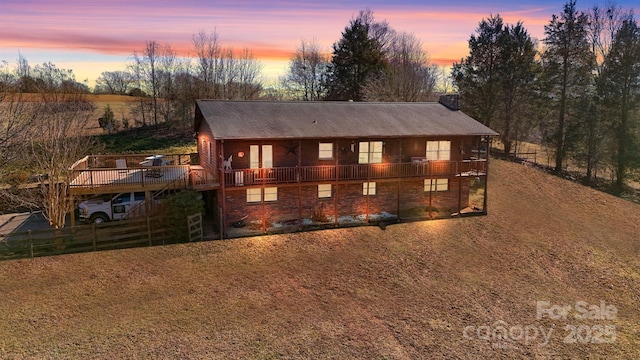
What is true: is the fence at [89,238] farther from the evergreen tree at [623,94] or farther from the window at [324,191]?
the evergreen tree at [623,94]

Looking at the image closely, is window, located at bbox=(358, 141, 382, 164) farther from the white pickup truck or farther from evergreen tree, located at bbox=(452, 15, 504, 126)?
evergreen tree, located at bbox=(452, 15, 504, 126)

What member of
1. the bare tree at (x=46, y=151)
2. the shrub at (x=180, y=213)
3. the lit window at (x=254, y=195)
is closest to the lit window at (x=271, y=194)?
the lit window at (x=254, y=195)

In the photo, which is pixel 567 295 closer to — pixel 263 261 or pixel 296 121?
pixel 263 261

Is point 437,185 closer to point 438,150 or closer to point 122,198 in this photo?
point 438,150

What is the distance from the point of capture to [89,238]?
18.4 meters

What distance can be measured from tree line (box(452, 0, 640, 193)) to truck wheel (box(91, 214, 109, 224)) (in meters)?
37.8

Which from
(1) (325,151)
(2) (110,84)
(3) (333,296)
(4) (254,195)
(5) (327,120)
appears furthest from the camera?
(2) (110,84)

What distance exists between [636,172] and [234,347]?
125 feet

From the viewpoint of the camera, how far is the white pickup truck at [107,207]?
20.7m

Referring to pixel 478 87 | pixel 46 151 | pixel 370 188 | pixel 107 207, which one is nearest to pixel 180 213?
pixel 107 207

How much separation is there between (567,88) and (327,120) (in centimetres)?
2742

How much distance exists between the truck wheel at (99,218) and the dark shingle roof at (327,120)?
7072 millimetres

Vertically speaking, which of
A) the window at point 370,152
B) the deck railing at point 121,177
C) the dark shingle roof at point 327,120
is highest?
the dark shingle roof at point 327,120

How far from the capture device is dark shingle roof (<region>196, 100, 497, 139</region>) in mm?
21641
